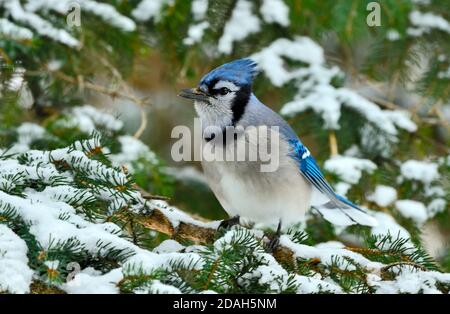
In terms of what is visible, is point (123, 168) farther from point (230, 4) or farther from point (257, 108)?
point (230, 4)

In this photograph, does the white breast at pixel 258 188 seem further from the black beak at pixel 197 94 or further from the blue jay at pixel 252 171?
the black beak at pixel 197 94

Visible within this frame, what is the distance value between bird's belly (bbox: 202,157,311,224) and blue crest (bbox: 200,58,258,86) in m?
0.36

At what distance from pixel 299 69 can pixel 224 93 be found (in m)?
0.89

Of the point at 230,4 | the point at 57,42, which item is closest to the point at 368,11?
the point at 230,4

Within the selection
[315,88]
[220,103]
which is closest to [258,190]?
[220,103]

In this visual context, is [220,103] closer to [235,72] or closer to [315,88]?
[235,72]

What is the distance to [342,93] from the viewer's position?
342cm

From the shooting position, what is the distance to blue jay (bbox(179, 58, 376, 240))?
2.59 meters

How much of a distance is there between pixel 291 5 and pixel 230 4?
0.33 meters

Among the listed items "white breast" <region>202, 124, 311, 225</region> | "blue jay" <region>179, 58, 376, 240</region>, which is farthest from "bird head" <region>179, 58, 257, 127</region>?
"white breast" <region>202, 124, 311, 225</region>

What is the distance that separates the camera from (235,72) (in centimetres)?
276

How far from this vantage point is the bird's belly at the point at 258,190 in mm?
2570

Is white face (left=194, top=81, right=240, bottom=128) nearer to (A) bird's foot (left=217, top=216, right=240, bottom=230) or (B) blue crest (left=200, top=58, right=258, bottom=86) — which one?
(B) blue crest (left=200, top=58, right=258, bottom=86)

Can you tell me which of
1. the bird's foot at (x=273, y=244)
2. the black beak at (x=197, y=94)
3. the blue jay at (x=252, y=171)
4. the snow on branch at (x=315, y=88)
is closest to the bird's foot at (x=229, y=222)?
the blue jay at (x=252, y=171)
